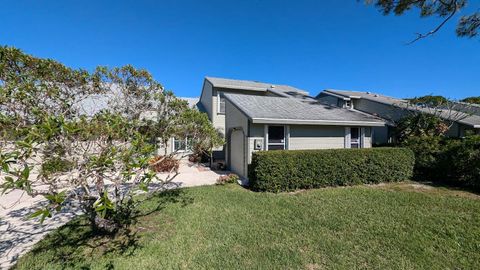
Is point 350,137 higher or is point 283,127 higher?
point 283,127

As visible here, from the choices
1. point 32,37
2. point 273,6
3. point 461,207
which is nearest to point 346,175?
point 461,207

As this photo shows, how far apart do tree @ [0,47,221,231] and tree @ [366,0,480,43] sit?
1207 centimetres

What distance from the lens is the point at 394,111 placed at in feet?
58.5

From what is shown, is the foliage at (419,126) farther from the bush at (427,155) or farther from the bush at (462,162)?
the bush at (462,162)

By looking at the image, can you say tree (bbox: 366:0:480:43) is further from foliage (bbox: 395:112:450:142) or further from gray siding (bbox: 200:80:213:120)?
gray siding (bbox: 200:80:213:120)

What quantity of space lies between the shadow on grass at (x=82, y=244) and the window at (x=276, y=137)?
6782 mm

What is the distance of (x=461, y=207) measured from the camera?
6680 millimetres

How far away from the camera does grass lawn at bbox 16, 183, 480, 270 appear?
3934 millimetres

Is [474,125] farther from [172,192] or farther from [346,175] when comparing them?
[172,192]

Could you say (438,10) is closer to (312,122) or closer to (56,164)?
(312,122)

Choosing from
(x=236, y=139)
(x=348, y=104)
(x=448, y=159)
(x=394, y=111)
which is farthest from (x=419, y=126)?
(x=236, y=139)

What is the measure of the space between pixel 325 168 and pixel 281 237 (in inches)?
205

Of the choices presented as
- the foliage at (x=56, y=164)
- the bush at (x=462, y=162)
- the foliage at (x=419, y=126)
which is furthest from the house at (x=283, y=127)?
the foliage at (x=56, y=164)

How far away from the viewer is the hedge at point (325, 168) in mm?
8445
